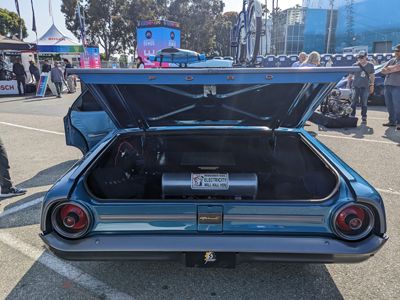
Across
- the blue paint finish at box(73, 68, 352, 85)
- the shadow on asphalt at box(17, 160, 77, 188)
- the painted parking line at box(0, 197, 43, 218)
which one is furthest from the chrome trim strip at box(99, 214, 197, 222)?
the shadow on asphalt at box(17, 160, 77, 188)

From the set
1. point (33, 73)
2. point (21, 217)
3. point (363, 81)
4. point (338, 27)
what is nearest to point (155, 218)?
point (21, 217)

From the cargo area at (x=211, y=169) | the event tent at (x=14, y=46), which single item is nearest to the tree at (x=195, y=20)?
the event tent at (x=14, y=46)

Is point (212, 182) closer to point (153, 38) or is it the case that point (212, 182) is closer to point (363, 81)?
point (363, 81)

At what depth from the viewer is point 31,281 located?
2.61 m

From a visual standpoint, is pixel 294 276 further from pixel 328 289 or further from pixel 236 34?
pixel 236 34

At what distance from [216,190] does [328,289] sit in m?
1.07

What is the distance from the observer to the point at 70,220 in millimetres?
2164

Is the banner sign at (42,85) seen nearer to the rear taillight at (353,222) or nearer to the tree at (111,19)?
the rear taillight at (353,222)

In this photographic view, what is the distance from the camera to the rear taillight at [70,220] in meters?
2.15

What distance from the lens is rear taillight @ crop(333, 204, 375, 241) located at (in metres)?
2.09

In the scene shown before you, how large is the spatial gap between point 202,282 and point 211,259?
570mm

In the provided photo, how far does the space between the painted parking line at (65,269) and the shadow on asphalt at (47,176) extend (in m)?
1.49

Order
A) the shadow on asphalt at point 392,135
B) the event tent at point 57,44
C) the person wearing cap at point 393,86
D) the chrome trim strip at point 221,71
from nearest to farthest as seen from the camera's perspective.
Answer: the chrome trim strip at point 221,71
the shadow on asphalt at point 392,135
the person wearing cap at point 393,86
the event tent at point 57,44

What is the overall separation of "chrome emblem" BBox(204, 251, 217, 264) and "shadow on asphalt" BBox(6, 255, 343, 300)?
0.47 meters
